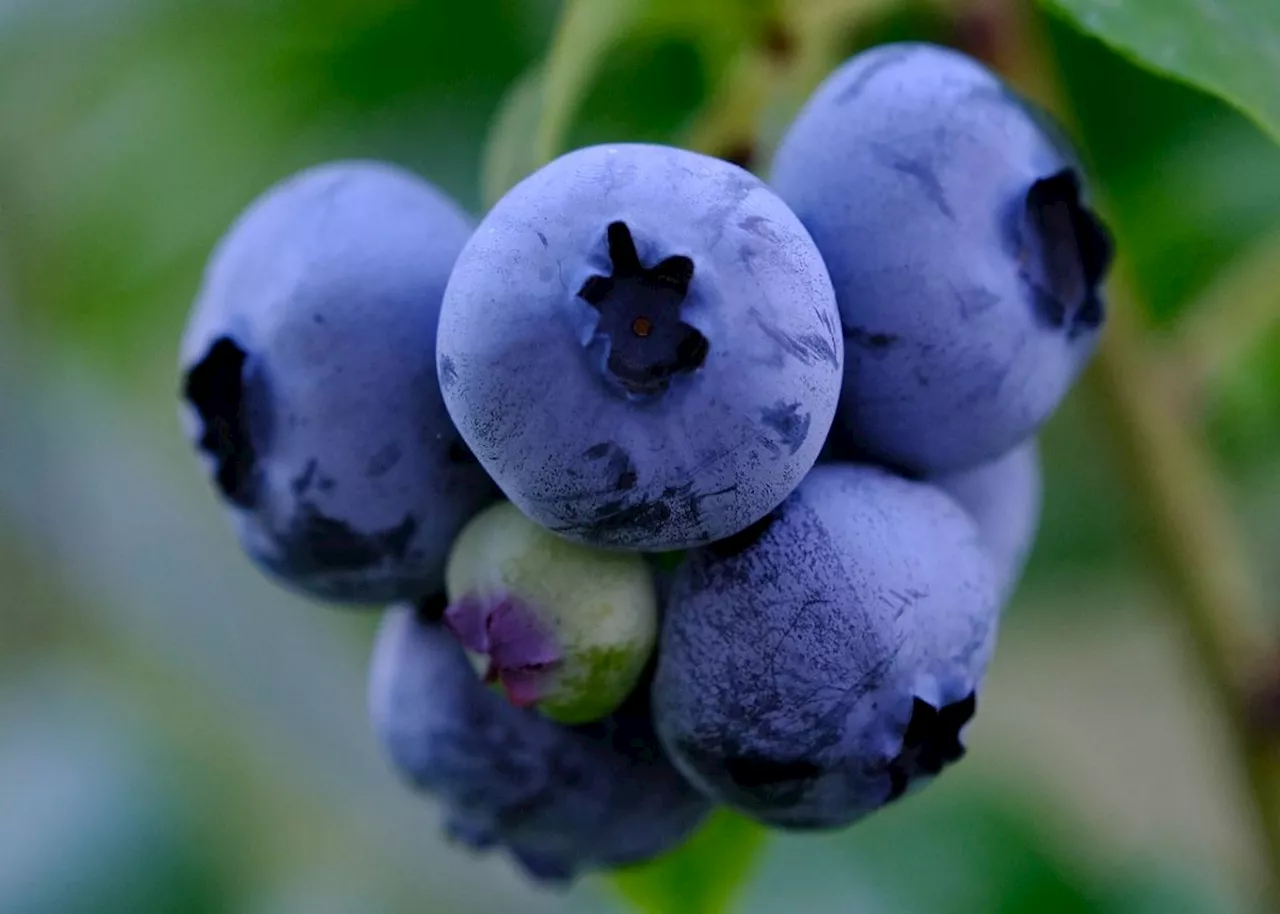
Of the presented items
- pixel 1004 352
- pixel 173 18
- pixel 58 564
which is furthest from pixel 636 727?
pixel 58 564

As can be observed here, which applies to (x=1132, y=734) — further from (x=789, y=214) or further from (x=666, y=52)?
(x=789, y=214)

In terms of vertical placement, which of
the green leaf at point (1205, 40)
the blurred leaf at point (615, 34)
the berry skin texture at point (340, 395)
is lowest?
the berry skin texture at point (340, 395)

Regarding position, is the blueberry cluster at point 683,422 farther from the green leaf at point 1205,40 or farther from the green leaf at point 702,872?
the green leaf at point 702,872

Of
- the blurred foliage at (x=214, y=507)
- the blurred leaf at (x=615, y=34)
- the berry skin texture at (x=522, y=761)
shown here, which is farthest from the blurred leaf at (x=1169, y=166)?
the berry skin texture at (x=522, y=761)

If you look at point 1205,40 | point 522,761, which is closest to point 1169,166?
point 1205,40

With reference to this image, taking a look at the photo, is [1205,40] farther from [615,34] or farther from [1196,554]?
[1196,554]

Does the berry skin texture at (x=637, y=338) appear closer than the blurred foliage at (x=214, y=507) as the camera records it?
Yes
